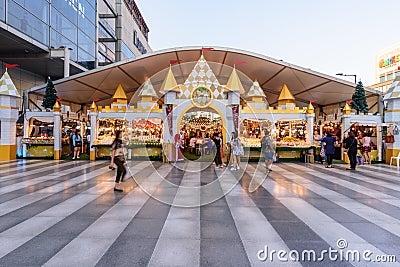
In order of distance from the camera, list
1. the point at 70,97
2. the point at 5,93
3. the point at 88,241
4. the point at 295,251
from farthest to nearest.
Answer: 1. the point at 70,97
2. the point at 5,93
3. the point at 88,241
4. the point at 295,251

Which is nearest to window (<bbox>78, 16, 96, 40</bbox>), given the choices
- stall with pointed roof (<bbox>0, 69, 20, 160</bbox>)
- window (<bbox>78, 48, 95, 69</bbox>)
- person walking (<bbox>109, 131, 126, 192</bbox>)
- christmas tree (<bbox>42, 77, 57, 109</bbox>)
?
window (<bbox>78, 48, 95, 69</bbox>)

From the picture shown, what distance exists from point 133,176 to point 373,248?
812cm

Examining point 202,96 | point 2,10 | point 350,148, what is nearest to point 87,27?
point 2,10

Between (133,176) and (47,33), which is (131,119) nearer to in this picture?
(133,176)

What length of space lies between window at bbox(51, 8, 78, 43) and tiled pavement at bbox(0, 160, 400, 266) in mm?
21769

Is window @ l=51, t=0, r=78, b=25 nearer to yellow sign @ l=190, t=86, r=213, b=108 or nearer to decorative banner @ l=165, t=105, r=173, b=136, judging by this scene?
decorative banner @ l=165, t=105, r=173, b=136

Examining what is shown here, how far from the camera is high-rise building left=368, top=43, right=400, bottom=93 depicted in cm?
5867

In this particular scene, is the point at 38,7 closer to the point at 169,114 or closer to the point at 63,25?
the point at 63,25

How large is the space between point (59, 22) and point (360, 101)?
25225mm

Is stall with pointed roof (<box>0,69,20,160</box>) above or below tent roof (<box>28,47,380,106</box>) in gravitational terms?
below

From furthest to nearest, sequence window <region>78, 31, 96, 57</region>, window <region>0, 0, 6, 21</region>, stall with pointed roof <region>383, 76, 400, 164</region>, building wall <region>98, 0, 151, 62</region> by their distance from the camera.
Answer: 1. building wall <region>98, 0, 151, 62</region>
2. window <region>78, 31, 96, 57</region>
3. window <region>0, 0, 6, 21</region>
4. stall with pointed roof <region>383, 76, 400, 164</region>

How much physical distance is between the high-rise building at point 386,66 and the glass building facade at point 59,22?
55.0m

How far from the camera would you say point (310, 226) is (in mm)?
4809

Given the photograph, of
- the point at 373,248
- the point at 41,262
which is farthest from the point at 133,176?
the point at 373,248
